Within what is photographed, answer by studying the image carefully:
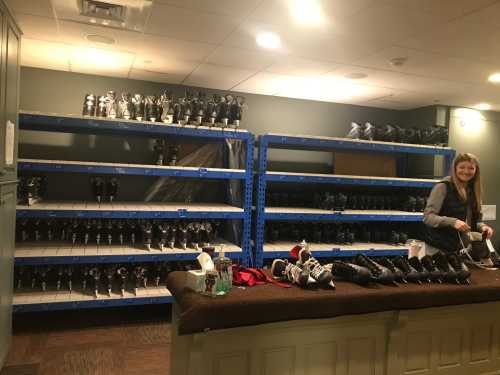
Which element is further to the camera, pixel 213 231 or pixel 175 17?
pixel 213 231

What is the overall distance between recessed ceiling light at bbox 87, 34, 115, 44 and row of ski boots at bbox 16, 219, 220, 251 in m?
1.78

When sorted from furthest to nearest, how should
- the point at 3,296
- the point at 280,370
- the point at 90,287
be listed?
the point at 90,287
the point at 3,296
the point at 280,370

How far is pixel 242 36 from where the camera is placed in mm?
3309

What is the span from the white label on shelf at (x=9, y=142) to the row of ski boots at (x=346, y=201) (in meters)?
2.88

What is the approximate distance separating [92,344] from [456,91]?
16.1ft

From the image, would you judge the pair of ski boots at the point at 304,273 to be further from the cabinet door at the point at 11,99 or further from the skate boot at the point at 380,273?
the cabinet door at the point at 11,99

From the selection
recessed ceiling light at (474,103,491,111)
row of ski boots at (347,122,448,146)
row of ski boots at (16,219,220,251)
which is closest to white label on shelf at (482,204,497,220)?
recessed ceiling light at (474,103,491,111)

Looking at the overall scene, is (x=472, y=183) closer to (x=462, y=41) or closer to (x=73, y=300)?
(x=462, y=41)

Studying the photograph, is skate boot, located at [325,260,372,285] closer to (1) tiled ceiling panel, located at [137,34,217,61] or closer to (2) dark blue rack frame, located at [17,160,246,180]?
(2) dark blue rack frame, located at [17,160,246,180]

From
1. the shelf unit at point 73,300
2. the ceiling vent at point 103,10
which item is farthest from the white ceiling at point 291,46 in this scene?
the shelf unit at point 73,300

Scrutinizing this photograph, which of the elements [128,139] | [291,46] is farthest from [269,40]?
[128,139]

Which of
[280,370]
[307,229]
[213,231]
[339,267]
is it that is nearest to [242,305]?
[280,370]

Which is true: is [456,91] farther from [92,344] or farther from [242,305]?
[92,344]

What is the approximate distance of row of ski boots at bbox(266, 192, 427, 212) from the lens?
4832 mm
